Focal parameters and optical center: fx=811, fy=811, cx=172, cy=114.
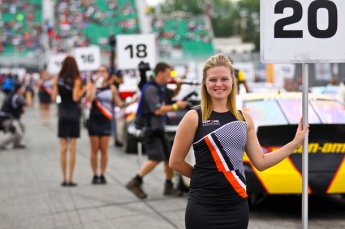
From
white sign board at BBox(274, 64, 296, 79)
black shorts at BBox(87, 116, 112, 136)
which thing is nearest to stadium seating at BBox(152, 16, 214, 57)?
white sign board at BBox(274, 64, 296, 79)

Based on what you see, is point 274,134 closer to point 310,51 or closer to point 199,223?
point 310,51

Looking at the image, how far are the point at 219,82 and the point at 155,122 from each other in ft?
20.8

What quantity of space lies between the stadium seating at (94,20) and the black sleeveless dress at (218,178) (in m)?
69.5

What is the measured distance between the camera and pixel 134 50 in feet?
48.4

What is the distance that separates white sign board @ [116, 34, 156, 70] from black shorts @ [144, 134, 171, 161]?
348cm

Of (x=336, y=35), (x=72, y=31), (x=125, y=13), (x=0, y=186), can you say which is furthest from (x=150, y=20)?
(x=336, y=35)

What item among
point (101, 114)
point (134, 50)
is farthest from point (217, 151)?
point (134, 50)

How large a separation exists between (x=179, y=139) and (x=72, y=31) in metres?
73.9

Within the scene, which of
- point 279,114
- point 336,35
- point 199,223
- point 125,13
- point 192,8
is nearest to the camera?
point 199,223

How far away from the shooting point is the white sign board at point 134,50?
48.0 feet

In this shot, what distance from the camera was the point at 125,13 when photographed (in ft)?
273

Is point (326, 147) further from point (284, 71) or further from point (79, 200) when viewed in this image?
point (284, 71)

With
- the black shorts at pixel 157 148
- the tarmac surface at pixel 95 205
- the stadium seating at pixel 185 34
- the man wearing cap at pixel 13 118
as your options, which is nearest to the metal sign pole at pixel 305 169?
the tarmac surface at pixel 95 205

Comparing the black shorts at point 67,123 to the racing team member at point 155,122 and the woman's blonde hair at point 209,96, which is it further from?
the woman's blonde hair at point 209,96
